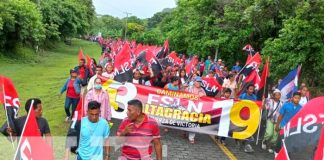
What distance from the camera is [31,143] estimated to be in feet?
18.0

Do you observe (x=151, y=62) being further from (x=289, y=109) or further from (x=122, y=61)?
(x=289, y=109)

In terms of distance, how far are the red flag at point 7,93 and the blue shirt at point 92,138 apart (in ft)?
5.12

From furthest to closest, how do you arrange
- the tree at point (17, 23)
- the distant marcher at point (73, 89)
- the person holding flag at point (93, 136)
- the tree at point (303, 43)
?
the tree at point (17, 23), the tree at point (303, 43), the distant marcher at point (73, 89), the person holding flag at point (93, 136)

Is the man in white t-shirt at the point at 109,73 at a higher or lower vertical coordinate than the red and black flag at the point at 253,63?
lower

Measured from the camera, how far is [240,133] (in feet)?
36.4

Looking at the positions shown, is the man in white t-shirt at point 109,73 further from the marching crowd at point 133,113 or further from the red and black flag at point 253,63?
the red and black flag at point 253,63

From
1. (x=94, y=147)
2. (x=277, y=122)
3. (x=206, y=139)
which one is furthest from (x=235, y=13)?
(x=94, y=147)

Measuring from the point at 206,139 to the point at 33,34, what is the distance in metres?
24.7

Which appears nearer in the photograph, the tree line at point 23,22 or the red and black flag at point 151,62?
the red and black flag at point 151,62

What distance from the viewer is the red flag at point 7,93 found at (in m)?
7.16

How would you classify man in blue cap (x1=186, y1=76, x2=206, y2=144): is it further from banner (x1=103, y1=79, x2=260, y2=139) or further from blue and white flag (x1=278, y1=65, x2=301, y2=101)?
blue and white flag (x1=278, y1=65, x2=301, y2=101)

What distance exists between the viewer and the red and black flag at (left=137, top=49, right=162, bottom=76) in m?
17.2

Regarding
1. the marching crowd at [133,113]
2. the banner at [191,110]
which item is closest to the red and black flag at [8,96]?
the marching crowd at [133,113]

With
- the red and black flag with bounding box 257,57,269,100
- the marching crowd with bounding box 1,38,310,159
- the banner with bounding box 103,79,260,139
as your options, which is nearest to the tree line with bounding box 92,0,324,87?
the marching crowd with bounding box 1,38,310,159
